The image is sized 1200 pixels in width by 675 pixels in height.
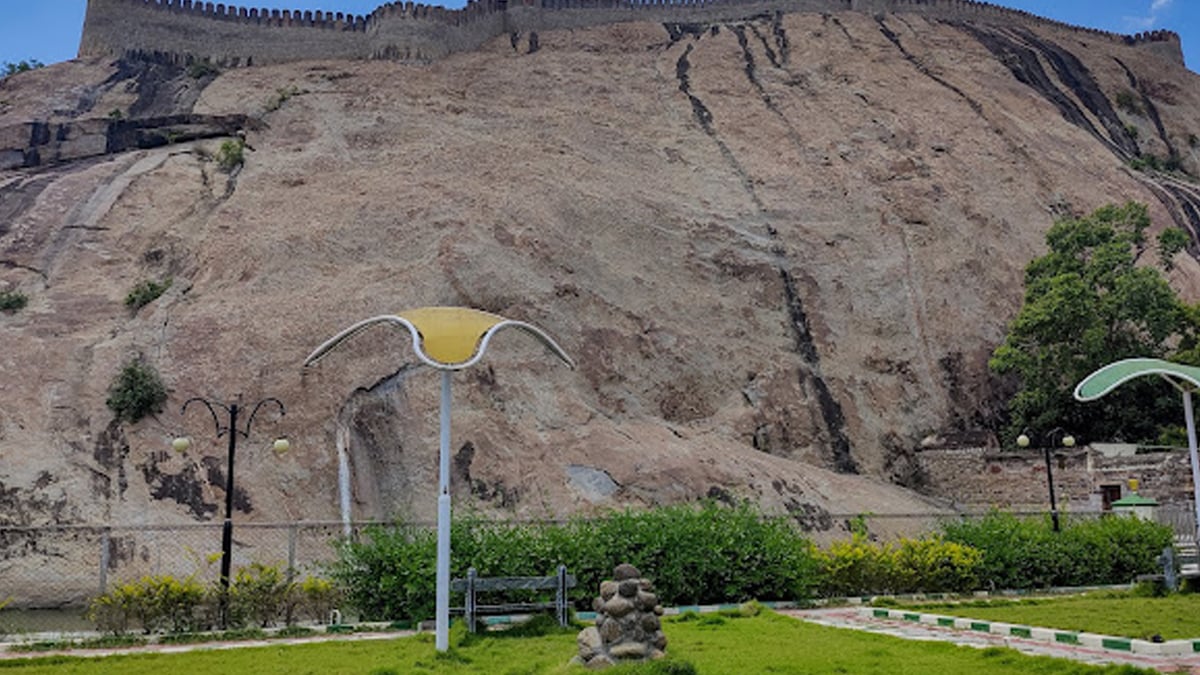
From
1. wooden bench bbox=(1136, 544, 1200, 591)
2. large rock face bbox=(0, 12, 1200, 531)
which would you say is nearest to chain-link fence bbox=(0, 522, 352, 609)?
large rock face bbox=(0, 12, 1200, 531)

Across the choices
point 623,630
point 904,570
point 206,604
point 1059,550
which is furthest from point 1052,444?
point 206,604

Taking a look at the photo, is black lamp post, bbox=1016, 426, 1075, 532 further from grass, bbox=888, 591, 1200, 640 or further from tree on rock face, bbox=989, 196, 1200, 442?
grass, bbox=888, 591, 1200, 640

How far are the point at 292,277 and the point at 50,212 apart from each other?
7733 mm

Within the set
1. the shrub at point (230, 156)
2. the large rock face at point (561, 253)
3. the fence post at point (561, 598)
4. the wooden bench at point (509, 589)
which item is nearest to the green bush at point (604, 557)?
the wooden bench at point (509, 589)

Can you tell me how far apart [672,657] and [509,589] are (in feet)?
12.9

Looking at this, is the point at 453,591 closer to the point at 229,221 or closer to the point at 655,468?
the point at 655,468

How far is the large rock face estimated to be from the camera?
799 inches

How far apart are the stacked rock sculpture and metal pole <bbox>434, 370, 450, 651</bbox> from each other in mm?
1750

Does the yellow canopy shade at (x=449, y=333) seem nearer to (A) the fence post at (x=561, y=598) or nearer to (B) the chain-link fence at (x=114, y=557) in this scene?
(A) the fence post at (x=561, y=598)

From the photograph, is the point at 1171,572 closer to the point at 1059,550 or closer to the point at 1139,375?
the point at 1059,550

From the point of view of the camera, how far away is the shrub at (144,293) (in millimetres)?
23672

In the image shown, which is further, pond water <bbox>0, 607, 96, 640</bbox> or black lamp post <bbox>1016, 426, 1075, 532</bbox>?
black lamp post <bbox>1016, 426, 1075, 532</bbox>

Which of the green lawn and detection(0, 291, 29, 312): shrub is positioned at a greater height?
detection(0, 291, 29, 312): shrub

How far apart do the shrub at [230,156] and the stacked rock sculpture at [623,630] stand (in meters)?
24.9
